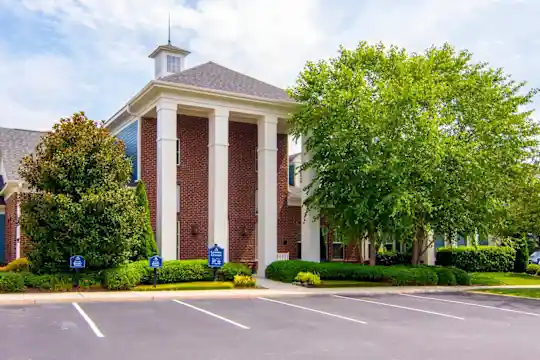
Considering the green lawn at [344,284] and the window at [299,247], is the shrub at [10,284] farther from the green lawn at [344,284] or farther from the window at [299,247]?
the window at [299,247]

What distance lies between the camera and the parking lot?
A: 29.2 ft

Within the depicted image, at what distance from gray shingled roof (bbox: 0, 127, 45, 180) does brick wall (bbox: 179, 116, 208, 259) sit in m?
7.93

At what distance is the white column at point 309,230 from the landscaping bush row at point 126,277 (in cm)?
393

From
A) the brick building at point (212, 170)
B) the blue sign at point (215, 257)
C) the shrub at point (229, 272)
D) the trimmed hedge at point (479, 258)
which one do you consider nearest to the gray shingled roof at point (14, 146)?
the brick building at point (212, 170)

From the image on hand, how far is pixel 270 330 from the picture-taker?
11.0 metres

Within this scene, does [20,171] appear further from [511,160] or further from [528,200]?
[528,200]

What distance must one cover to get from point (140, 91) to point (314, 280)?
31.8 feet

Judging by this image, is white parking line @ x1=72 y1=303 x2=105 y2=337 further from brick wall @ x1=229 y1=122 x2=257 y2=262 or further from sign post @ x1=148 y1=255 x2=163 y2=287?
brick wall @ x1=229 y1=122 x2=257 y2=262

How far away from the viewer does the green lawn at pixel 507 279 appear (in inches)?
939

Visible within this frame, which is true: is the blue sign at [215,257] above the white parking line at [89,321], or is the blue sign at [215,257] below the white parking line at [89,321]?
above

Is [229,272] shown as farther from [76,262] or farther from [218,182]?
[76,262]

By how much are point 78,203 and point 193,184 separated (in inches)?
266

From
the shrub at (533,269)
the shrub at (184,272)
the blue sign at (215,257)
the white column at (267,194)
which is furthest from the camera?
the shrub at (533,269)

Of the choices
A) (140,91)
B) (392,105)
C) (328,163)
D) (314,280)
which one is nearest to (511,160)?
(392,105)
